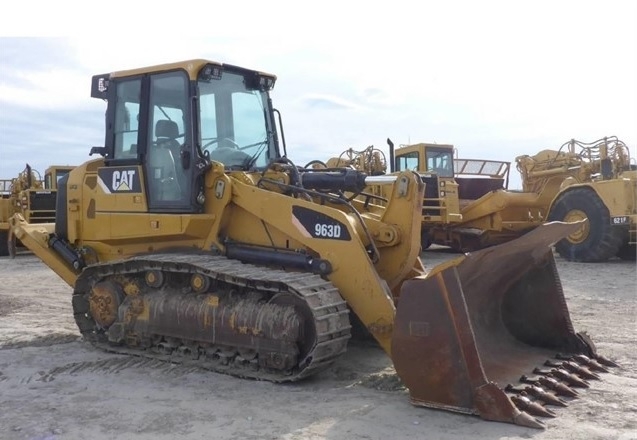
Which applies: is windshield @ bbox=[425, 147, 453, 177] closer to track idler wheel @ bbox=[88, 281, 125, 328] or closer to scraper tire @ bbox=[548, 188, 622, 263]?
scraper tire @ bbox=[548, 188, 622, 263]

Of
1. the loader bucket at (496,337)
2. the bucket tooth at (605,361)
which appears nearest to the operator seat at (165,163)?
the loader bucket at (496,337)

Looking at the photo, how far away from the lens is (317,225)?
5.72m

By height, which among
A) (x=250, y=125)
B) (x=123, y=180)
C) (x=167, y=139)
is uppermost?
(x=250, y=125)

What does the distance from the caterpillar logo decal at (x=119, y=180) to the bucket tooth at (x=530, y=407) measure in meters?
4.06

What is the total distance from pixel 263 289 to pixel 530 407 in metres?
2.24

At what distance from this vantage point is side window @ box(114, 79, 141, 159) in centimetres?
683

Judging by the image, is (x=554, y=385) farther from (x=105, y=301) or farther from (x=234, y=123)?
(x=105, y=301)

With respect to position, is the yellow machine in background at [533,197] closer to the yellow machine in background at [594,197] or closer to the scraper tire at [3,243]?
the yellow machine in background at [594,197]

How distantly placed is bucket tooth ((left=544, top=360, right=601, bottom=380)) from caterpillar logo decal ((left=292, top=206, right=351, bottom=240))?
1.89m

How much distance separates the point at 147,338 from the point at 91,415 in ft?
5.29

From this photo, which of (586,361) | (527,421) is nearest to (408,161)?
(586,361)

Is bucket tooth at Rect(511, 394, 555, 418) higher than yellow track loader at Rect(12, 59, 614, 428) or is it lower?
lower

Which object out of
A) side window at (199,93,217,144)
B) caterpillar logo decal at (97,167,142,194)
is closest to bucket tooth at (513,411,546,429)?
side window at (199,93,217,144)

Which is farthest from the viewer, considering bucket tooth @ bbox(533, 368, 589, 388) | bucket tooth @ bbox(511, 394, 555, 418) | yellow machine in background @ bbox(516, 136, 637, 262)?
yellow machine in background @ bbox(516, 136, 637, 262)
